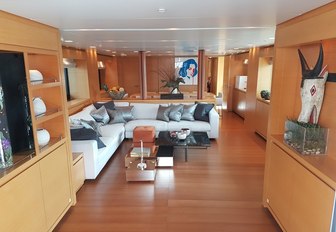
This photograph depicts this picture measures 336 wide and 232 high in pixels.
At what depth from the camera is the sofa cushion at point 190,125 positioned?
17.7ft

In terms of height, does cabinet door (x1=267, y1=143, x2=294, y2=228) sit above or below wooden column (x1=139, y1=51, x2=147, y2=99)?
below

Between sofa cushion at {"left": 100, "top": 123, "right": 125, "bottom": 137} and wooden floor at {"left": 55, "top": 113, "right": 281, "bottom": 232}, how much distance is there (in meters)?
0.52

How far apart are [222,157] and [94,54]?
4.37m

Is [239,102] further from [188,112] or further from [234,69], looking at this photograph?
[188,112]

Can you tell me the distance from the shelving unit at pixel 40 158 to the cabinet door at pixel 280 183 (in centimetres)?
235

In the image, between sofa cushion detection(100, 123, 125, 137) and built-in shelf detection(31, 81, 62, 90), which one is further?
sofa cushion detection(100, 123, 125, 137)

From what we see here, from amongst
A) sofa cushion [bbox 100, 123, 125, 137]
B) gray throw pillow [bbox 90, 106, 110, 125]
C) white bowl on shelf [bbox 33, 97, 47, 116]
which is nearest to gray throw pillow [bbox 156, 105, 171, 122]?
sofa cushion [bbox 100, 123, 125, 137]

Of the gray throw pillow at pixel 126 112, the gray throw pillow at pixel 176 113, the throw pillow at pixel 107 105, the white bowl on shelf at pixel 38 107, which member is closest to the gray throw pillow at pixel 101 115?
the throw pillow at pixel 107 105

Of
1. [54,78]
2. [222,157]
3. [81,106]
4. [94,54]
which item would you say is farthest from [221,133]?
[54,78]

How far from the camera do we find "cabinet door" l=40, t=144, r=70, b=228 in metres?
2.29

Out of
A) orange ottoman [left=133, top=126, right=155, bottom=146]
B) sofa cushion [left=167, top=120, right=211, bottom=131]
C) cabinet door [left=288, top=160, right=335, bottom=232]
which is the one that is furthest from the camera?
sofa cushion [left=167, top=120, right=211, bottom=131]

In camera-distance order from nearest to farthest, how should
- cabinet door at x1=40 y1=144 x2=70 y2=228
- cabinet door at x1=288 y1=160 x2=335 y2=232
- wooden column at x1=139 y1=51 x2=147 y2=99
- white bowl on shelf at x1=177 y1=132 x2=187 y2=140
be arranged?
cabinet door at x1=288 y1=160 x2=335 y2=232 → cabinet door at x1=40 y1=144 x2=70 y2=228 → white bowl on shelf at x1=177 y1=132 x2=187 y2=140 → wooden column at x1=139 y1=51 x2=147 y2=99

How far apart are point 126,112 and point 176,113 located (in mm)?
1261

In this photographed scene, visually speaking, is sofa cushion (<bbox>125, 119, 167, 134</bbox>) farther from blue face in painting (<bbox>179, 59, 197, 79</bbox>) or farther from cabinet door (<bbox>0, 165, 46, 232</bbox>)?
blue face in painting (<bbox>179, 59, 197, 79</bbox>)
